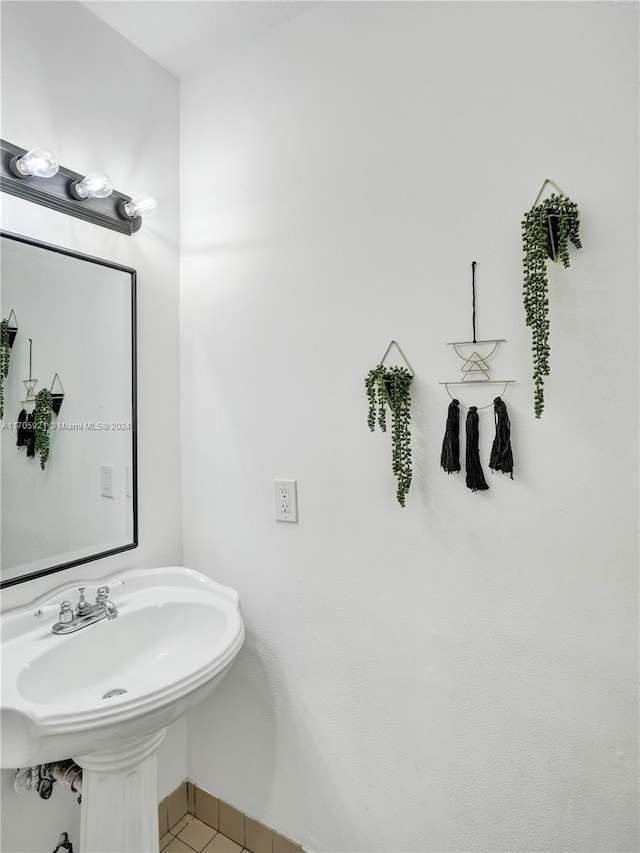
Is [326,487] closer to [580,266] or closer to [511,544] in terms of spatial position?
[511,544]

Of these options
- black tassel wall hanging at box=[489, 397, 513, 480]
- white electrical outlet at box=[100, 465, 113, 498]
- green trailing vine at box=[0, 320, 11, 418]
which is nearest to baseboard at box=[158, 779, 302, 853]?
white electrical outlet at box=[100, 465, 113, 498]

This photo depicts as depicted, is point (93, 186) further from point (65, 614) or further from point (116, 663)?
point (116, 663)

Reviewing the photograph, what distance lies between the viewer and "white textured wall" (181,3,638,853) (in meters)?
1.05

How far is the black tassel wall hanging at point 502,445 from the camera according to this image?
1116mm

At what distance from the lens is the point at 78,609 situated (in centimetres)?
130

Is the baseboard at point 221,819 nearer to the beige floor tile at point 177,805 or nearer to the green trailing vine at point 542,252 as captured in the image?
the beige floor tile at point 177,805

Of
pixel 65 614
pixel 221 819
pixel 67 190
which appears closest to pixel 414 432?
pixel 65 614

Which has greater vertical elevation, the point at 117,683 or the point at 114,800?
the point at 117,683

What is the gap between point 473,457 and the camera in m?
1.16

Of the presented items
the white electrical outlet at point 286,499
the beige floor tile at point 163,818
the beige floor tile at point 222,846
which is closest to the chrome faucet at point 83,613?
the white electrical outlet at point 286,499

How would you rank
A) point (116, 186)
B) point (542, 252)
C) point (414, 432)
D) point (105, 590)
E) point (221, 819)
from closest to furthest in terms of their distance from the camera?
point (542, 252), point (414, 432), point (105, 590), point (116, 186), point (221, 819)

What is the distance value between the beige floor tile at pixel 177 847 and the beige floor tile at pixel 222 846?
0.06 m

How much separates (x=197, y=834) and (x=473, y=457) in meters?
1.58

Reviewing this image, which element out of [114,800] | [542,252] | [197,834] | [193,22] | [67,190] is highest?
[193,22]
